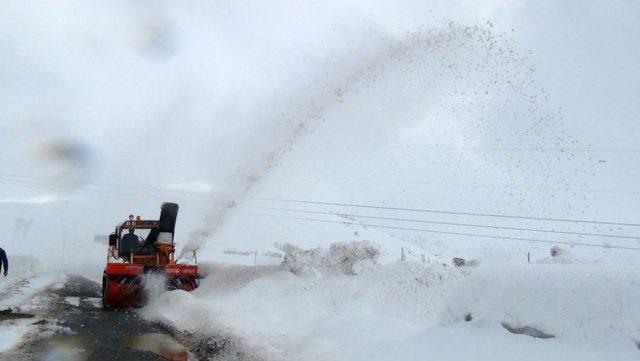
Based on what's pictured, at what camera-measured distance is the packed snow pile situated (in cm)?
1662

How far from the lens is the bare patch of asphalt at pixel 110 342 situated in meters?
8.79

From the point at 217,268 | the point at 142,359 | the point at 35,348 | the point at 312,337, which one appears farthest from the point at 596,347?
the point at 217,268

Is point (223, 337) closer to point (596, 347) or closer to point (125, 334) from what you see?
point (125, 334)

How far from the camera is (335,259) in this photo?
674 inches

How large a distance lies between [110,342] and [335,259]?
817 cm

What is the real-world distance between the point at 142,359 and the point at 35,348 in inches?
75.2

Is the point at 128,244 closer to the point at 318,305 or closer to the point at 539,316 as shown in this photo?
the point at 318,305

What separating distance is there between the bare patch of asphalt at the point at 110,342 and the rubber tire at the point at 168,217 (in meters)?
4.99

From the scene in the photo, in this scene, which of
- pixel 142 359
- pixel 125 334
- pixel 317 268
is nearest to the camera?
pixel 142 359

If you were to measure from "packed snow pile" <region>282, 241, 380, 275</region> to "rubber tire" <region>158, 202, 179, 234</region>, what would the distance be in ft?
13.3

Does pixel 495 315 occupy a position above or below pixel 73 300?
above

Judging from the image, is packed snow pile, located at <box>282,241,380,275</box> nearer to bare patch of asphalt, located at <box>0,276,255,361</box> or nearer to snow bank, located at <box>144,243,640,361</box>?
snow bank, located at <box>144,243,640,361</box>

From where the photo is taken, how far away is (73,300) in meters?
17.6

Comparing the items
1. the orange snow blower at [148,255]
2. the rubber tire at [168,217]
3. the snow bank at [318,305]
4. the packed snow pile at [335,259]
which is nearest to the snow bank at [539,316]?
the snow bank at [318,305]
